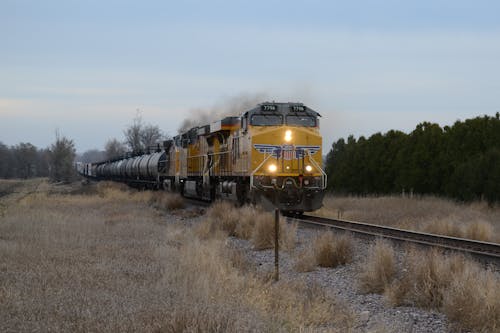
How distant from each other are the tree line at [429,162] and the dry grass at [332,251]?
15.4 m

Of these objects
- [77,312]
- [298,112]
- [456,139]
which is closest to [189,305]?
[77,312]

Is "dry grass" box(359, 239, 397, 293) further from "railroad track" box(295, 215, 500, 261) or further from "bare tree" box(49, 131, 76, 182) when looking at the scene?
"bare tree" box(49, 131, 76, 182)

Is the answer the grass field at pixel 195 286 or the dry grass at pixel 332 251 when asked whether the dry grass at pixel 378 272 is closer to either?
the grass field at pixel 195 286

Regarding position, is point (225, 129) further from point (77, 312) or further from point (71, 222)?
point (77, 312)

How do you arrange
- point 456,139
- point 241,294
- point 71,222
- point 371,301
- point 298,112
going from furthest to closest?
1. point 456,139
2. point 298,112
3. point 71,222
4. point 371,301
5. point 241,294

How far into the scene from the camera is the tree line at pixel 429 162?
25766 millimetres

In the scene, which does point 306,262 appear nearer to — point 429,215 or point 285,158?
point 285,158

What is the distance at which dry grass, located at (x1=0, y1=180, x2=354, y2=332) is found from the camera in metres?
5.47

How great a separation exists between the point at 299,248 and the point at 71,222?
22.3 feet

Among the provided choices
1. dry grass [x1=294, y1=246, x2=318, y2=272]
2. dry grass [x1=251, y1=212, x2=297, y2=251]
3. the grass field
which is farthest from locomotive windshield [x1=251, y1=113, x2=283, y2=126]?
dry grass [x1=294, y1=246, x2=318, y2=272]

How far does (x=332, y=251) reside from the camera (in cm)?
1026

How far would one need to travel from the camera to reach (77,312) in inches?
228

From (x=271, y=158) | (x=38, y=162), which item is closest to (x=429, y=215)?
(x=271, y=158)

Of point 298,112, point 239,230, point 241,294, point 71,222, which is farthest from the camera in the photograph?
point 298,112
